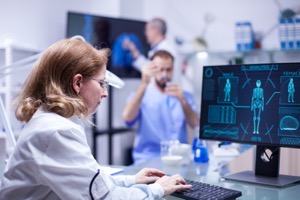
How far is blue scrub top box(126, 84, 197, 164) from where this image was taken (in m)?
2.71

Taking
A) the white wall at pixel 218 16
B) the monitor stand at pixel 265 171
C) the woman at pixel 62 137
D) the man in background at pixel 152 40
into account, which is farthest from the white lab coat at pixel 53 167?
the white wall at pixel 218 16

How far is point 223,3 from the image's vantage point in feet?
12.3

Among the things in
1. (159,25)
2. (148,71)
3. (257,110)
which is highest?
(159,25)

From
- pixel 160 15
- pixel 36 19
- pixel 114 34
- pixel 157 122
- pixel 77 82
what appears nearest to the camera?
pixel 77 82

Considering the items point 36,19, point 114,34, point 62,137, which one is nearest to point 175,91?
point 114,34

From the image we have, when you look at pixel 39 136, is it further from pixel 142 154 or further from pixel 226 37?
pixel 226 37

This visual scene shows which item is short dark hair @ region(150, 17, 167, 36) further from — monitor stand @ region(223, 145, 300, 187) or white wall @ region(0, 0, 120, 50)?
monitor stand @ region(223, 145, 300, 187)

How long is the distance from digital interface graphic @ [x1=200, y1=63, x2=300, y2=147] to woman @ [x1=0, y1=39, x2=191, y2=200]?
359 millimetres

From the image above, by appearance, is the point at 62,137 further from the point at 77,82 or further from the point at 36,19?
the point at 36,19

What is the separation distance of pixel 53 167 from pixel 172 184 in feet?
1.35

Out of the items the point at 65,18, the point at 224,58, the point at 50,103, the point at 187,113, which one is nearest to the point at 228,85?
the point at 50,103

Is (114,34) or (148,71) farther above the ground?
Answer: (114,34)

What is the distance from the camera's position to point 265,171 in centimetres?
145

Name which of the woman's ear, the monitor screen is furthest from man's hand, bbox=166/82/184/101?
the woman's ear
